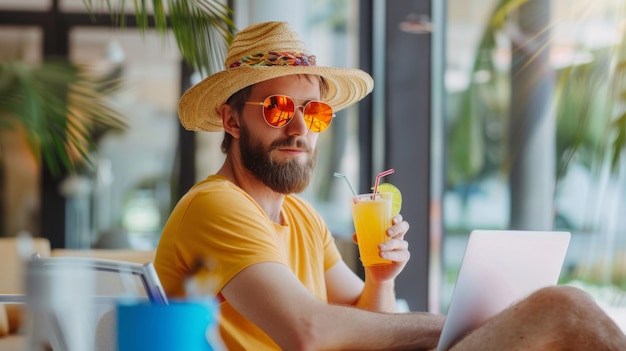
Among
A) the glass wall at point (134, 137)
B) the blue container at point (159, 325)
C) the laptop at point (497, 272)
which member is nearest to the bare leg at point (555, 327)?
the laptop at point (497, 272)

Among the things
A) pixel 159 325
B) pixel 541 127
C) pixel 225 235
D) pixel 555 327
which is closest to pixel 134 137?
pixel 541 127

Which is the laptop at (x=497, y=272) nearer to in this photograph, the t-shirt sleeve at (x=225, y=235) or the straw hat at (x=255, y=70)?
the t-shirt sleeve at (x=225, y=235)

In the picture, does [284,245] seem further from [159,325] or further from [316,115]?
[159,325]

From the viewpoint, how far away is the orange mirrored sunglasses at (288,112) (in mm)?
2402

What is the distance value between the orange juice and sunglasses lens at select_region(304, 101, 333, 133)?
0.96 ft

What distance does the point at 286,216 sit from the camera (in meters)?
2.52

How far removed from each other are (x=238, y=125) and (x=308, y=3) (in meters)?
3.31

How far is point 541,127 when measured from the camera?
165 inches

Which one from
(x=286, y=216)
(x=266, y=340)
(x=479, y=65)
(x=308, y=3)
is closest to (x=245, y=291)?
(x=266, y=340)

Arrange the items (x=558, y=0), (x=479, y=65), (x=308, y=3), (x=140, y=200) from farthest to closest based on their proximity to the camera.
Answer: (x=140, y=200)
(x=308, y=3)
(x=479, y=65)
(x=558, y=0)

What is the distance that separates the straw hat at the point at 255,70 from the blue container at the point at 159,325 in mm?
1337

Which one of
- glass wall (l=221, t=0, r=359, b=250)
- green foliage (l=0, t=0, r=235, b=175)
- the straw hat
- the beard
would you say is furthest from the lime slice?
glass wall (l=221, t=0, r=359, b=250)

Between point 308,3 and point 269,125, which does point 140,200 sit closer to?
point 308,3

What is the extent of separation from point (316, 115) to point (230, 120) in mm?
252
